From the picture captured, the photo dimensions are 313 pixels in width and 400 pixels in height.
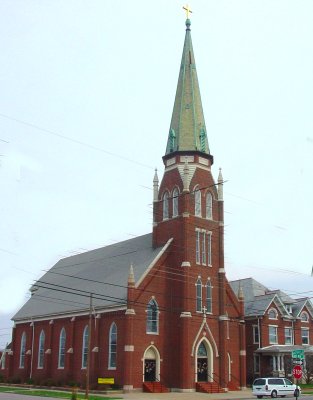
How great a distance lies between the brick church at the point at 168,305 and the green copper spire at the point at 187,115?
0.35 ft

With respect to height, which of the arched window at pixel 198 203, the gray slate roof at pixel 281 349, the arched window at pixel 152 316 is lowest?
the gray slate roof at pixel 281 349

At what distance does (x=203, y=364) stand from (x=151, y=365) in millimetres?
5081

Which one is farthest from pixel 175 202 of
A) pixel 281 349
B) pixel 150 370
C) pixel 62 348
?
pixel 281 349

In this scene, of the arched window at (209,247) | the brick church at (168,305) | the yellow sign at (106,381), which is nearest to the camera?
the yellow sign at (106,381)

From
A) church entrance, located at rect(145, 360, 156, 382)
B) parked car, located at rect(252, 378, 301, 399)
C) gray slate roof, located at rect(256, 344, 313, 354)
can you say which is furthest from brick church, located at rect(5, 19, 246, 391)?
gray slate roof, located at rect(256, 344, 313, 354)

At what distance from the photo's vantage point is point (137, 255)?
195ft

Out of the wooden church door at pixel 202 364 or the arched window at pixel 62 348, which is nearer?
the wooden church door at pixel 202 364

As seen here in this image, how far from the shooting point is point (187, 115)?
60.5 m

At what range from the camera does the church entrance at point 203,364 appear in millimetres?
53781

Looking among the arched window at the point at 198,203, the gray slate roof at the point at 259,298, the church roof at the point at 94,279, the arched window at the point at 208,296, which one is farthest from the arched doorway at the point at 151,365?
the gray slate roof at the point at 259,298

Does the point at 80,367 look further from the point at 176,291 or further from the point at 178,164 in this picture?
the point at 178,164

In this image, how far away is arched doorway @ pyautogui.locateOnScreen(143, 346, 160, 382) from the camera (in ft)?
170

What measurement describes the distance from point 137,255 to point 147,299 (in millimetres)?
7308

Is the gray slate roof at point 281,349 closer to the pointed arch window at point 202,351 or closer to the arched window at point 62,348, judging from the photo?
the pointed arch window at point 202,351
